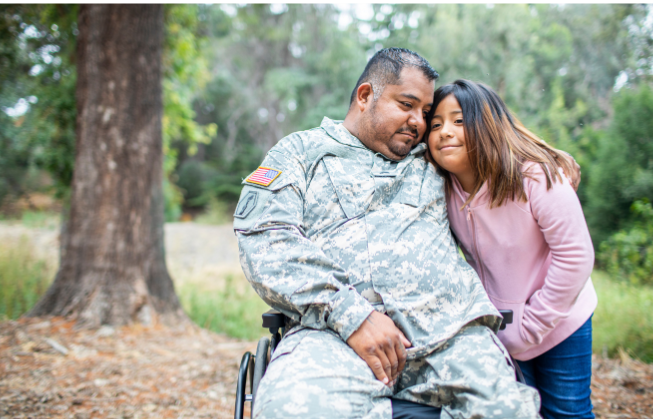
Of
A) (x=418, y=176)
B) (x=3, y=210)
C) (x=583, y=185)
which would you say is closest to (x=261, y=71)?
(x=3, y=210)

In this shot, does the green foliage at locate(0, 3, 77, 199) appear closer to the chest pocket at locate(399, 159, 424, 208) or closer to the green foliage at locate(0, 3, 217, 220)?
the green foliage at locate(0, 3, 217, 220)

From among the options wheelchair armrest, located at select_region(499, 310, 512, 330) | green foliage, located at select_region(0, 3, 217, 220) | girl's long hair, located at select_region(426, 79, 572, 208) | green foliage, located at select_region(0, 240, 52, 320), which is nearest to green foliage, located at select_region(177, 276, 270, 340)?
green foliage, located at select_region(0, 240, 52, 320)

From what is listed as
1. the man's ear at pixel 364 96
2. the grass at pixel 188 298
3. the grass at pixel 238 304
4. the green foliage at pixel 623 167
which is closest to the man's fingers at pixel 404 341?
the man's ear at pixel 364 96

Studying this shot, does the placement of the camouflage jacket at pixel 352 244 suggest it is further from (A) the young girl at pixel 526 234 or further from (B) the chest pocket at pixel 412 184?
(A) the young girl at pixel 526 234

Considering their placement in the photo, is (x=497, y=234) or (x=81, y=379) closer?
(x=497, y=234)

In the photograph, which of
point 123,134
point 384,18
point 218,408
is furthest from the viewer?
point 384,18

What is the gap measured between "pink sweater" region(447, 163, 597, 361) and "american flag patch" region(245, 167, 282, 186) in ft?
2.89

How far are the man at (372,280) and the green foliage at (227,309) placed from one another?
3.02 meters

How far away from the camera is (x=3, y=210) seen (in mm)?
10023

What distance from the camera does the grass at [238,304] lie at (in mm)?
3621

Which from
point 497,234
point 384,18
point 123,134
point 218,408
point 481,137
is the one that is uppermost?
point 384,18

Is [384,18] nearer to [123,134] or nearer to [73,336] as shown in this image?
[123,134]

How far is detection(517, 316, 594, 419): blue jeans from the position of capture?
1936 millimetres

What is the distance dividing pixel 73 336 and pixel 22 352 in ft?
1.31
